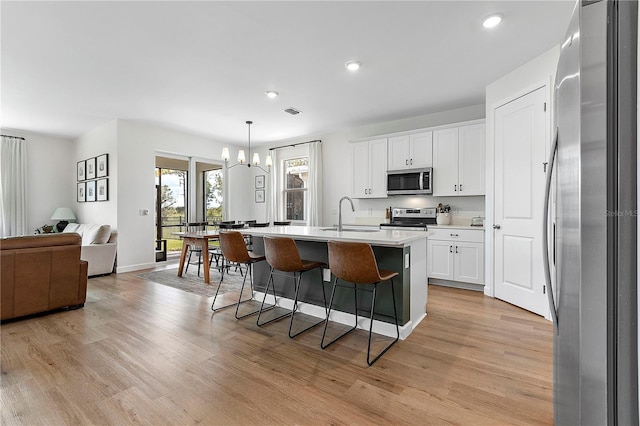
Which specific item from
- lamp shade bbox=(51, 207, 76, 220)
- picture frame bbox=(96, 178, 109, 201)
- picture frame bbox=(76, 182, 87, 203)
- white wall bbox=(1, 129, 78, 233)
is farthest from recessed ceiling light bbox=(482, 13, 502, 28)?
white wall bbox=(1, 129, 78, 233)

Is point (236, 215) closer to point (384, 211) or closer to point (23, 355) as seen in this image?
point (384, 211)

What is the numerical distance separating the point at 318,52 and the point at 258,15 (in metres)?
0.77

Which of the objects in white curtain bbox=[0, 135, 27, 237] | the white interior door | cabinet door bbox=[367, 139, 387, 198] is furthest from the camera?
white curtain bbox=[0, 135, 27, 237]

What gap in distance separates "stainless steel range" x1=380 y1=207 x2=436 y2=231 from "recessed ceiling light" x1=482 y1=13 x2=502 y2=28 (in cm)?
276

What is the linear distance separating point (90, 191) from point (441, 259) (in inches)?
264

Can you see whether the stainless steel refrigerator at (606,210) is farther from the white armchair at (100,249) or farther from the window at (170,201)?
the window at (170,201)

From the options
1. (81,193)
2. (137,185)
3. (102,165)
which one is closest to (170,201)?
(137,185)

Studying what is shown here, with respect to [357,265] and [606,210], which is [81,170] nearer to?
[357,265]

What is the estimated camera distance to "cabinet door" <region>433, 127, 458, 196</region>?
4551mm

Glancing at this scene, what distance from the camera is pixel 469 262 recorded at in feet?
13.8

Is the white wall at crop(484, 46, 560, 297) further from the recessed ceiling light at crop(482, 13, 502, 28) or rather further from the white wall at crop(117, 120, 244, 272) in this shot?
the white wall at crop(117, 120, 244, 272)

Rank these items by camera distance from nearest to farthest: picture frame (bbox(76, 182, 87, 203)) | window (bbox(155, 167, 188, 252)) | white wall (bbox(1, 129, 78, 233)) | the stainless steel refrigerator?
the stainless steel refrigerator
white wall (bbox(1, 129, 78, 233))
picture frame (bbox(76, 182, 87, 203))
window (bbox(155, 167, 188, 252))

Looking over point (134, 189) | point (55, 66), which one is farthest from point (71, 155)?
point (55, 66)

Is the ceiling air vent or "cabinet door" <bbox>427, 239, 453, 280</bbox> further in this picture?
the ceiling air vent
